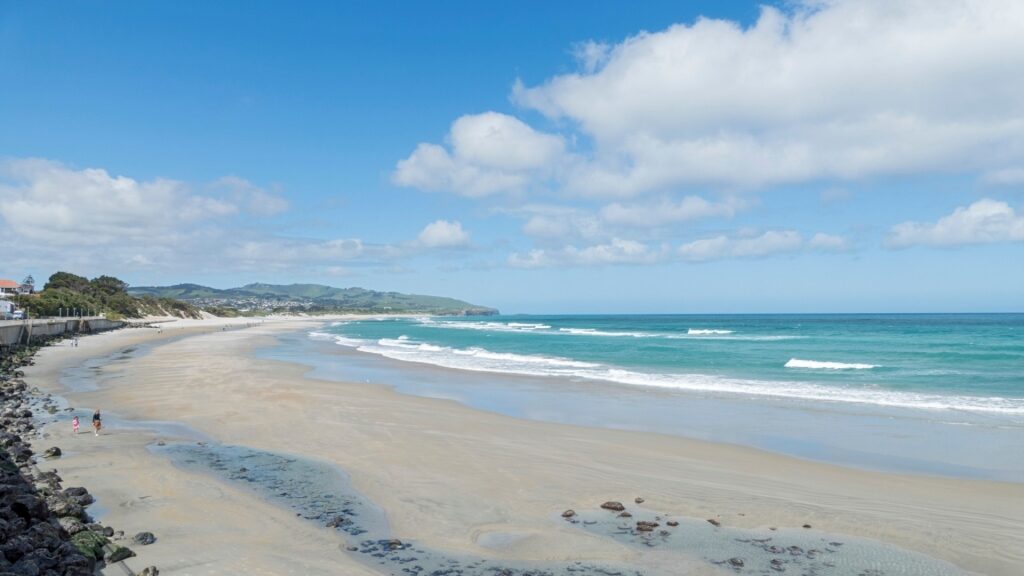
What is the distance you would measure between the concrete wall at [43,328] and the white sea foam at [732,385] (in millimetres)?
23613

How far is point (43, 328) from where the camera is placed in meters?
46.2

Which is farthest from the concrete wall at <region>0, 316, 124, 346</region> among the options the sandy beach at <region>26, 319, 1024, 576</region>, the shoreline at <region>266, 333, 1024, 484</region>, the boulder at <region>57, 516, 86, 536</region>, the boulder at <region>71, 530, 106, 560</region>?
the boulder at <region>71, 530, 106, 560</region>

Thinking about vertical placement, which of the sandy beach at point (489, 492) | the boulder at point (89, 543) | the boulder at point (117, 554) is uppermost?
the boulder at point (89, 543)

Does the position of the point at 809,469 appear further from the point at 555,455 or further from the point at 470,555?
the point at 470,555

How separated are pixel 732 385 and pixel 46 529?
22.0 meters

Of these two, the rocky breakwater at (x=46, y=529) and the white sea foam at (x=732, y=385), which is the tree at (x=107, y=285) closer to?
the white sea foam at (x=732, y=385)

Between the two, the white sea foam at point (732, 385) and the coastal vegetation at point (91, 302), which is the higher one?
the coastal vegetation at point (91, 302)

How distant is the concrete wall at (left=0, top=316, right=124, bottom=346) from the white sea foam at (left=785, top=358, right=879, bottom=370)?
4234cm

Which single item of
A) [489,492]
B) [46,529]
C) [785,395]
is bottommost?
[489,492]

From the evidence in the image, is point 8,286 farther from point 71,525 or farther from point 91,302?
point 71,525

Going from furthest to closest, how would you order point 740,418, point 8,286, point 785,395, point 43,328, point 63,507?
point 8,286
point 43,328
point 785,395
point 740,418
point 63,507

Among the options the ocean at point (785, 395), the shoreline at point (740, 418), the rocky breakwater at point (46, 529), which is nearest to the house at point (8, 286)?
the ocean at point (785, 395)

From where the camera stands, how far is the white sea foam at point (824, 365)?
30.6 metres

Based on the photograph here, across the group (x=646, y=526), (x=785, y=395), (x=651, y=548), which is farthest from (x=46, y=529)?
(x=785, y=395)
